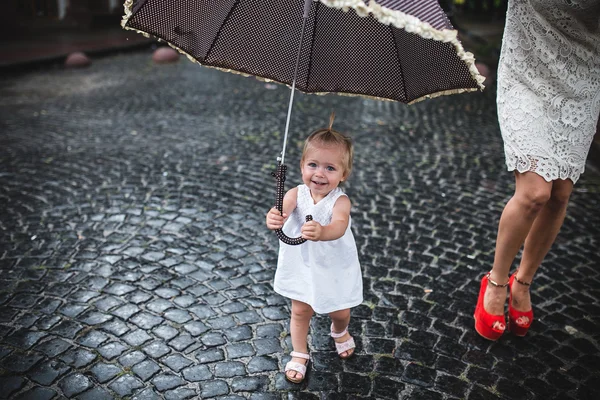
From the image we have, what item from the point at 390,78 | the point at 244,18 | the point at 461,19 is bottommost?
the point at 461,19

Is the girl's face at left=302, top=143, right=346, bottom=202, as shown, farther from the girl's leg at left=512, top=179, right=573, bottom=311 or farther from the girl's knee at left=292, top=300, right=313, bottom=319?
the girl's leg at left=512, top=179, right=573, bottom=311

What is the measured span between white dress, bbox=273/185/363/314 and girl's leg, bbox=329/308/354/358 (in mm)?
134

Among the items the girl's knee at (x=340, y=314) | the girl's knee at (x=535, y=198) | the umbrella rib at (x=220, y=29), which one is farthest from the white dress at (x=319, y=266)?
the girl's knee at (x=535, y=198)

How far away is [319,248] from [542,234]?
3.97ft

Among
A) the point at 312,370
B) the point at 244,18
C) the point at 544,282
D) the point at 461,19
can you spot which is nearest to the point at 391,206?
the point at 544,282

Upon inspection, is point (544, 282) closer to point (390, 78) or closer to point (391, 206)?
point (391, 206)

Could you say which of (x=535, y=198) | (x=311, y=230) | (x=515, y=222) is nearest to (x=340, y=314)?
(x=311, y=230)

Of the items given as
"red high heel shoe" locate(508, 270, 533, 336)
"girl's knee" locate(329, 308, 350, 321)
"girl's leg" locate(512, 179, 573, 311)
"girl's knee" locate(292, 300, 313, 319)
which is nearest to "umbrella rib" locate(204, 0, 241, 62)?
"girl's knee" locate(292, 300, 313, 319)

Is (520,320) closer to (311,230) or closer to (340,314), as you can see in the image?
(340,314)

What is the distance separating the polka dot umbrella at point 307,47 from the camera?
2.17m

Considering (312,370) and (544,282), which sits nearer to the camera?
(312,370)

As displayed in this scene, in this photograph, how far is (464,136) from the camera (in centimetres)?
633

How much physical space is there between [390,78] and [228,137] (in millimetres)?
3840

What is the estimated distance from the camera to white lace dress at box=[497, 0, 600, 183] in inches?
91.7
